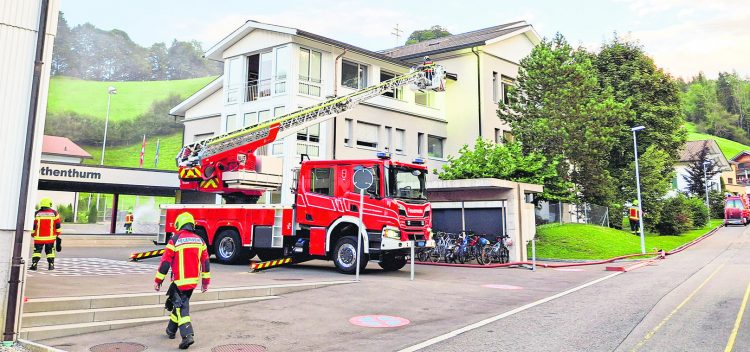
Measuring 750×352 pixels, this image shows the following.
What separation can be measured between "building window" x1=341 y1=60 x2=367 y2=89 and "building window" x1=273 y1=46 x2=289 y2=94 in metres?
3.67

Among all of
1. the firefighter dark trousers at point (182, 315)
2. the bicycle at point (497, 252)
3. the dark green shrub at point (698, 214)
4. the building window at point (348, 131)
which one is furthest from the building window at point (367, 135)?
the dark green shrub at point (698, 214)

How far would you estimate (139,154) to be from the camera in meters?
103

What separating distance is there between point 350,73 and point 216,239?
14.7m

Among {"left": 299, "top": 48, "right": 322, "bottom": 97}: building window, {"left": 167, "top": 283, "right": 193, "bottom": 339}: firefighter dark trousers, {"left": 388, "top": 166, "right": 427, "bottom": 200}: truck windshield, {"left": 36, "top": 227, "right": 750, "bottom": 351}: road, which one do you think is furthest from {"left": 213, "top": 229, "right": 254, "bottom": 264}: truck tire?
{"left": 299, "top": 48, "right": 322, "bottom": 97}: building window

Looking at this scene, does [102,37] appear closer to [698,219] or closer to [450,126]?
[450,126]

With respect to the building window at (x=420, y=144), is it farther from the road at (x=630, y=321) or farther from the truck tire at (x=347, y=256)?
the road at (x=630, y=321)

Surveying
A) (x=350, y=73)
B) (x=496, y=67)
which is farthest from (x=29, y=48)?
(x=496, y=67)

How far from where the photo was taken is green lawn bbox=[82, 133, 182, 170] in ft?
313

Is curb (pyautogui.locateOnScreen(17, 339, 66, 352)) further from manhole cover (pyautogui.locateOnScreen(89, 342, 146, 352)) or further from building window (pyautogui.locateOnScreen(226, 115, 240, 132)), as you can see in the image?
building window (pyautogui.locateOnScreen(226, 115, 240, 132))

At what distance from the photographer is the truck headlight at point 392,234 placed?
1339 cm

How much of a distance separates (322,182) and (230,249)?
4.11m

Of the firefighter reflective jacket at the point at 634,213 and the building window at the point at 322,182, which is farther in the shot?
the firefighter reflective jacket at the point at 634,213

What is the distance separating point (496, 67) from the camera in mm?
33188

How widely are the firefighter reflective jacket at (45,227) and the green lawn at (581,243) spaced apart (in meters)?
18.2
